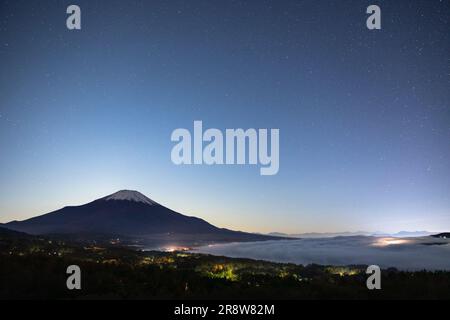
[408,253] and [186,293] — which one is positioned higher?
[186,293]
